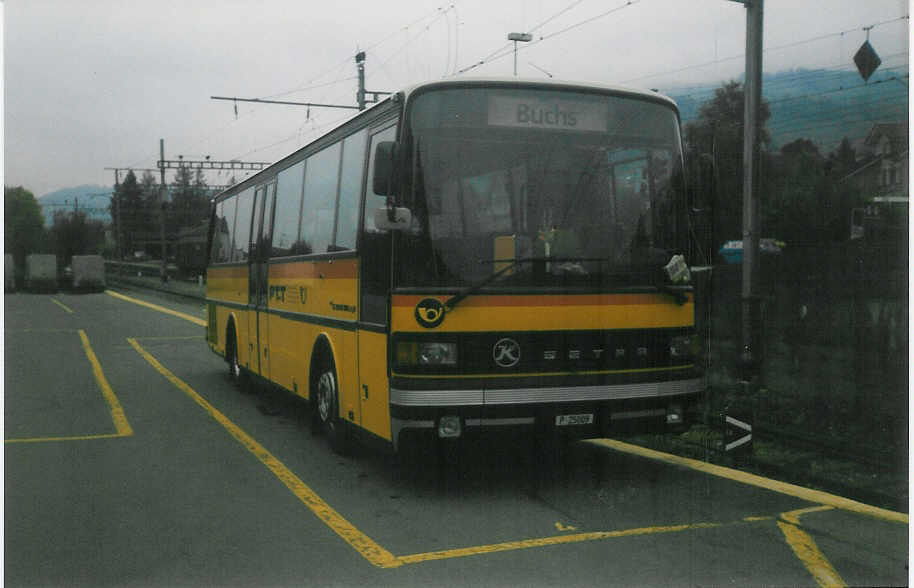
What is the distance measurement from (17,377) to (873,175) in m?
12.1

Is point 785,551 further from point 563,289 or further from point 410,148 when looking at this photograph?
point 410,148

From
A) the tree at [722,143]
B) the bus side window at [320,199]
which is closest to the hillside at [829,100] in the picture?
the tree at [722,143]

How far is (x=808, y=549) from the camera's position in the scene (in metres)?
5.18

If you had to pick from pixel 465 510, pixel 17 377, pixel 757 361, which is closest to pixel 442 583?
pixel 465 510

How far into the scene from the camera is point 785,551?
16.9ft

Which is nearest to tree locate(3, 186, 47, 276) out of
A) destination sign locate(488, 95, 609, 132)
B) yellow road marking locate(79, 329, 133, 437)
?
yellow road marking locate(79, 329, 133, 437)

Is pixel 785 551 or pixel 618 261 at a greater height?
pixel 618 261

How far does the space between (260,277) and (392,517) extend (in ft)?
18.9

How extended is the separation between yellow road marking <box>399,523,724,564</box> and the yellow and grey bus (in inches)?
41.1

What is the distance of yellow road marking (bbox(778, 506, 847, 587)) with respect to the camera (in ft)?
15.5

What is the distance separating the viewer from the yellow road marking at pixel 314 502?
17.5 feet

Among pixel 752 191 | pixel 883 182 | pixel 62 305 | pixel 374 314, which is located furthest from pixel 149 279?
pixel 883 182

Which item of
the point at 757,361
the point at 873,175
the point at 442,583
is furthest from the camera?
the point at 757,361

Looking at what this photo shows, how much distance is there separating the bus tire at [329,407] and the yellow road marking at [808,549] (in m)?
3.74
